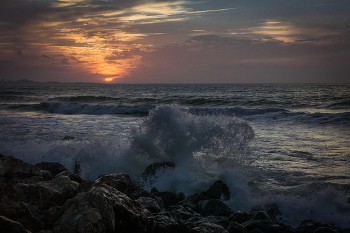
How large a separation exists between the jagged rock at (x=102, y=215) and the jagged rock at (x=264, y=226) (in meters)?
1.52

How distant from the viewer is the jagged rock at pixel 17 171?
12.4 feet

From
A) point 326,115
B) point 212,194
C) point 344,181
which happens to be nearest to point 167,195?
point 212,194

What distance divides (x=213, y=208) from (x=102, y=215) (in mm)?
A: 2306

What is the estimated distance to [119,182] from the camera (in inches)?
181

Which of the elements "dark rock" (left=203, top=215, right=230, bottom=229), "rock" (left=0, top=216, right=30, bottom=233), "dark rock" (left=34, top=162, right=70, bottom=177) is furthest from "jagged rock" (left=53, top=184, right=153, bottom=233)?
"dark rock" (left=34, top=162, right=70, bottom=177)

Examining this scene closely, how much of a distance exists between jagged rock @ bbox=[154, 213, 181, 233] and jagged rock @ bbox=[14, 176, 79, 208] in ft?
4.05

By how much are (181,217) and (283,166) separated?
3.76 m

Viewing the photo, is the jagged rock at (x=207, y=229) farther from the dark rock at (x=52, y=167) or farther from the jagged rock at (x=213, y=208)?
the dark rock at (x=52, y=167)

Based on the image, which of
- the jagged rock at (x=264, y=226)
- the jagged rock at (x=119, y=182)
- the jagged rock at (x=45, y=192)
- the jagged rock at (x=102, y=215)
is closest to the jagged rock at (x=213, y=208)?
the jagged rock at (x=264, y=226)

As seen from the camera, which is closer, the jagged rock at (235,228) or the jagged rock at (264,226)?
the jagged rock at (235,228)

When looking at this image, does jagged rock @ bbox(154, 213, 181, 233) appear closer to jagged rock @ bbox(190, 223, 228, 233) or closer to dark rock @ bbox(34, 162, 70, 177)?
jagged rock @ bbox(190, 223, 228, 233)

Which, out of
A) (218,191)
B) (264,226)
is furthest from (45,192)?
(218,191)

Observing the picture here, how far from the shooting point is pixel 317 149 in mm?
8156

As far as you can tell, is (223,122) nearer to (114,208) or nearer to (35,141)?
(114,208)
